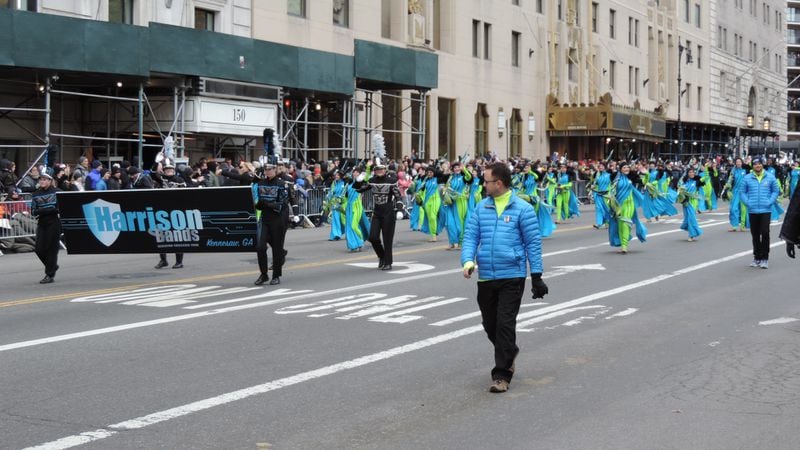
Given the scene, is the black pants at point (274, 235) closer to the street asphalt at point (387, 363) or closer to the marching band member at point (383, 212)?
the street asphalt at point (387, 363)

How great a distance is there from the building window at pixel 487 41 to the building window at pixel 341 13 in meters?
11.3

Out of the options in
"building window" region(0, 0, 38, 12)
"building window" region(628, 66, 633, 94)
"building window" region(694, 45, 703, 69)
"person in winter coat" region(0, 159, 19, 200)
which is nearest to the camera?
"person in winter coat" region(0, 159, 19, 200)

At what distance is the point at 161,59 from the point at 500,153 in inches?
994

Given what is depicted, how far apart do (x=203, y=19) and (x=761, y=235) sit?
1962cm

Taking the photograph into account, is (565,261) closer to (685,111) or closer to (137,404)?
(137,404)

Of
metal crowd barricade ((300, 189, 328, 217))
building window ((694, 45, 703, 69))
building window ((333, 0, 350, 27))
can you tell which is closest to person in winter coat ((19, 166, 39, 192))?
metal crowd barricade ((300, 189, 328, 217))

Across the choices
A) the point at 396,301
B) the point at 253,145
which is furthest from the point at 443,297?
the point at 253,145

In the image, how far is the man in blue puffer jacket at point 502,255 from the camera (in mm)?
8234

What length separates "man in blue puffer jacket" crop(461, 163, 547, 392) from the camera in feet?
27.0

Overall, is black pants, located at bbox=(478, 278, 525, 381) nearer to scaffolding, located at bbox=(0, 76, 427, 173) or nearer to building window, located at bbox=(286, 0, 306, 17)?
scaffolding, located at bbox=(0, 76, 427, 173)

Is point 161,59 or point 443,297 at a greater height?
point 161,59

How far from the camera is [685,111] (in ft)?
245

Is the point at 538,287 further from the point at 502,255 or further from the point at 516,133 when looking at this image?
the point at 516,133

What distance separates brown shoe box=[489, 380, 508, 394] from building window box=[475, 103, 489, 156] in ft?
131
